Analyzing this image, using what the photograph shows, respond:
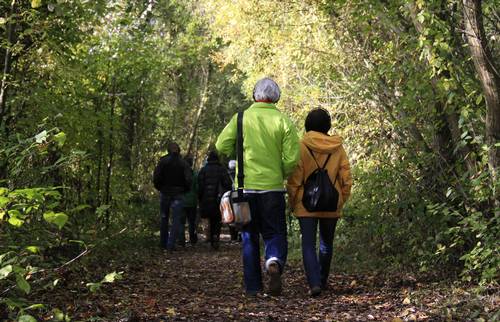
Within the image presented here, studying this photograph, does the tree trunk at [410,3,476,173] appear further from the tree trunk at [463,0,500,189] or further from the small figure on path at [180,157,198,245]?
the small figure on path at [180,157,198,245]

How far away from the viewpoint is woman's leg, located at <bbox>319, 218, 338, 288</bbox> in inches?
279

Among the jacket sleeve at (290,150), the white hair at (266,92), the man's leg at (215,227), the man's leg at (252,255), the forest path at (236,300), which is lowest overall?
the man's leg at (215,227)

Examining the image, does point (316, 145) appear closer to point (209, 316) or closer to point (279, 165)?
point (279, 165)

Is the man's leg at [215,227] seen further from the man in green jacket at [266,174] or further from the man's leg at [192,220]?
the man in green jacket at [266,174]

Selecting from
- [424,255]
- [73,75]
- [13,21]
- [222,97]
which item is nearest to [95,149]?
[73,75]

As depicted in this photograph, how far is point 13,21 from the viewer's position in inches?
248

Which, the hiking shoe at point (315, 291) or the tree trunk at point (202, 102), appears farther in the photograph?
the tree trunk at point (202, 102)

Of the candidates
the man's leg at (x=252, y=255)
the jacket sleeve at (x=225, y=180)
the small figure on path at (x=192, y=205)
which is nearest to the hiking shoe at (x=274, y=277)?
the man's leg at (x=252, y=255)

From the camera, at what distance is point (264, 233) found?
6.91m

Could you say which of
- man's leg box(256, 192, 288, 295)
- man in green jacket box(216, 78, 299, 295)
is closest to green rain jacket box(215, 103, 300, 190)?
man in green jacket box(216, 78, 299, 295)

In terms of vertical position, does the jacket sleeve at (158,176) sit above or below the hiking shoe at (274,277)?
above

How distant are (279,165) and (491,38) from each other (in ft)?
9.06

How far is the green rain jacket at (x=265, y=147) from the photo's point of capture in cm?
676

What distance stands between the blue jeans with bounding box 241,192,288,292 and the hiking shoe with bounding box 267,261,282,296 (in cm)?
6
